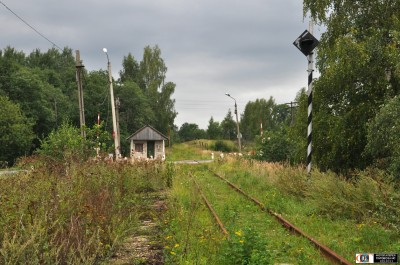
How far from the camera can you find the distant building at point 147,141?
5738 cm

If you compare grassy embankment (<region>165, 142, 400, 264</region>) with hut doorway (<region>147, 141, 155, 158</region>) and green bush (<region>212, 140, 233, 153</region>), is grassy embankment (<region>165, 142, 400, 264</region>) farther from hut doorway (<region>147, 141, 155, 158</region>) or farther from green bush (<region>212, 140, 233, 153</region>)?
green bush (<region>212, 140, 233, 153</region>)

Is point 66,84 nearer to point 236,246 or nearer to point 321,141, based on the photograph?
point 321,141

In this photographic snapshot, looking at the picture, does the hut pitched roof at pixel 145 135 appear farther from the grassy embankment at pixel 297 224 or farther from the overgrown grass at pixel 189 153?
the grassy embankment at pixel 297 224

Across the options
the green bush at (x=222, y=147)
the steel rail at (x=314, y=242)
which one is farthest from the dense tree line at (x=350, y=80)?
the green bush at (x=222, y=147)

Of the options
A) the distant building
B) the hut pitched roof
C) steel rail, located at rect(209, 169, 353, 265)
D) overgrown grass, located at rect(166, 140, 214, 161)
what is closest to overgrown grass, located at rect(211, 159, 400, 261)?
steel rail, located at rect(209, 169, 353, 265)

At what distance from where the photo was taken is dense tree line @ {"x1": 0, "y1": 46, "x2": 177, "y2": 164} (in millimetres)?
53750

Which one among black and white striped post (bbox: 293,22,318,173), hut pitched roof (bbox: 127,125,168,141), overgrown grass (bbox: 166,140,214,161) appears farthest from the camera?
overgrown grass (bbox: 166,140,214,161)

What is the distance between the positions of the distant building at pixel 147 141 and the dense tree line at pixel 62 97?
18.7ft

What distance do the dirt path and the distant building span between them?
1911 inches

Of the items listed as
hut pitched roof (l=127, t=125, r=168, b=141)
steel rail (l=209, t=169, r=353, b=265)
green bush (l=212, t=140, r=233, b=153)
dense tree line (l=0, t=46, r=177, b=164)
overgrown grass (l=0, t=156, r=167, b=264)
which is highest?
dense tree line (l=0, t=46, r=177, b=164)

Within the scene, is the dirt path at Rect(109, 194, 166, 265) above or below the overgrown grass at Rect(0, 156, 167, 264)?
below

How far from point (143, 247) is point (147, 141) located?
171 feet

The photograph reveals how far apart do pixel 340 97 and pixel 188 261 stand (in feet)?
40.7

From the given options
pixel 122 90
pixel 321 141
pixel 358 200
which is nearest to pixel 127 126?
pixel 122 90
